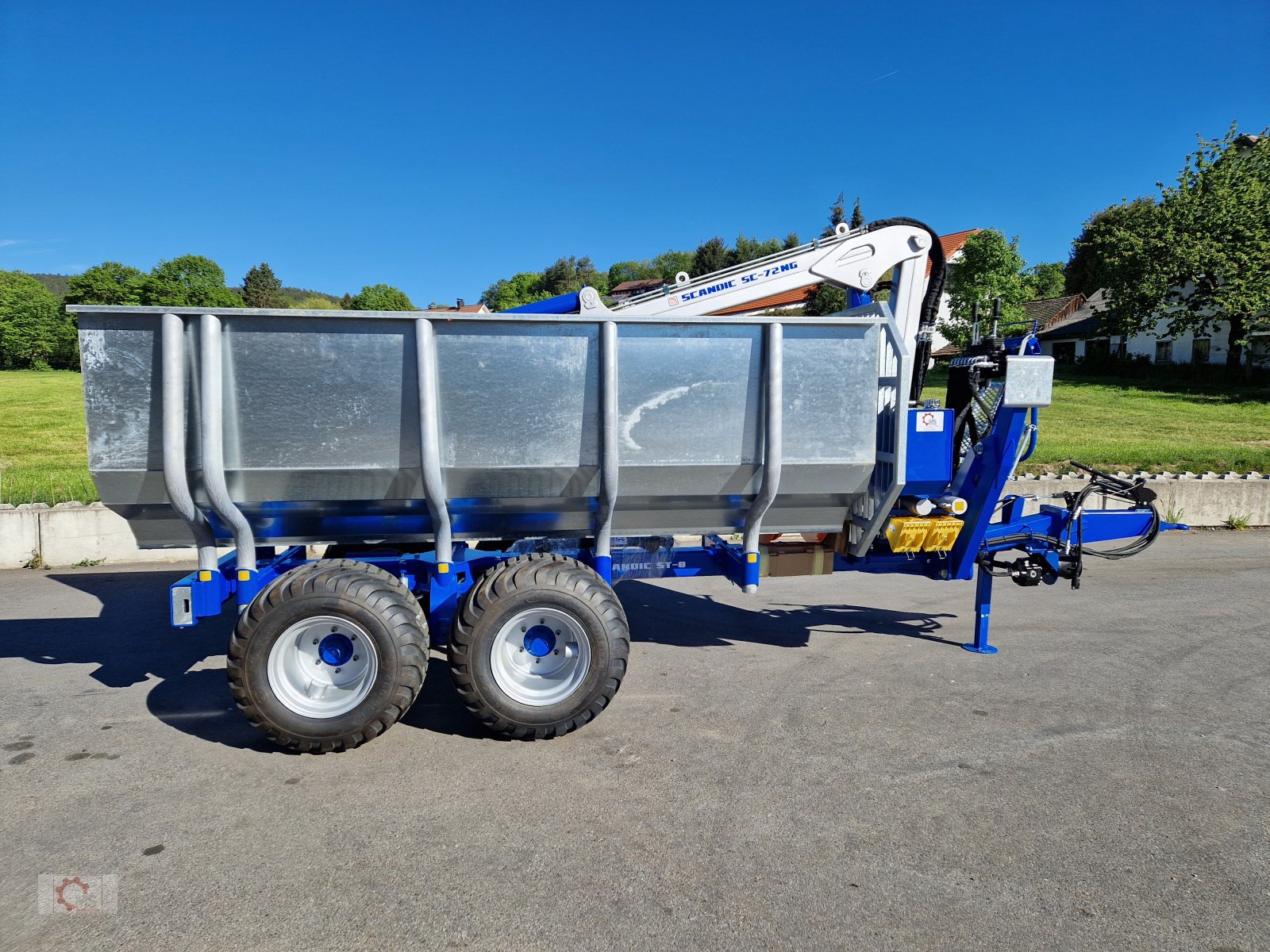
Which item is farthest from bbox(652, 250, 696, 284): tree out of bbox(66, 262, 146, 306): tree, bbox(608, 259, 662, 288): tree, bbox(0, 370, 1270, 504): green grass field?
bbox(0, 370, 1270, 504): green grass field

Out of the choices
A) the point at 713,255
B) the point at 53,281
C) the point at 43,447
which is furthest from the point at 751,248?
the point at 53,281

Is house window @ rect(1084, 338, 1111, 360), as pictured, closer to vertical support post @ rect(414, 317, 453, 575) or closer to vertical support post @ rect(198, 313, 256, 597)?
vertical support post @ rect(414, 317, 453, 575)

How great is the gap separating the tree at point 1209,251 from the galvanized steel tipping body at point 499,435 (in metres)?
28.0

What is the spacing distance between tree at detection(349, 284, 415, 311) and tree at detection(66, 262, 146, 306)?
63.9 ft

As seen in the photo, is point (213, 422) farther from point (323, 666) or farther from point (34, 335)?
point (34, 335)

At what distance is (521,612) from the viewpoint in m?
4.47

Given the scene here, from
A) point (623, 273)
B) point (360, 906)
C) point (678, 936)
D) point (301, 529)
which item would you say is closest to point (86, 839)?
point (360, 906)

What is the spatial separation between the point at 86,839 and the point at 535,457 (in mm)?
2746

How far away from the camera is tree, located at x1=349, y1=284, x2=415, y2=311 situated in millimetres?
83812

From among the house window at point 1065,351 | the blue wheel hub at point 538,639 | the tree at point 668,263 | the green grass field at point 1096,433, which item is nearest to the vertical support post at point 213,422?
the blue wheel hub at point 538,639

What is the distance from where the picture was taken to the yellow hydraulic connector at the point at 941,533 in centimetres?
541

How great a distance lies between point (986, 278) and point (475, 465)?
31.9m

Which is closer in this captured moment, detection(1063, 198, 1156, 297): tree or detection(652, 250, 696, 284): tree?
detection(1063, 198, 1156, 297): tree

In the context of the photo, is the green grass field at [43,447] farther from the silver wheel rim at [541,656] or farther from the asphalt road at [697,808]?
the silver wheel rim at [541,656]
